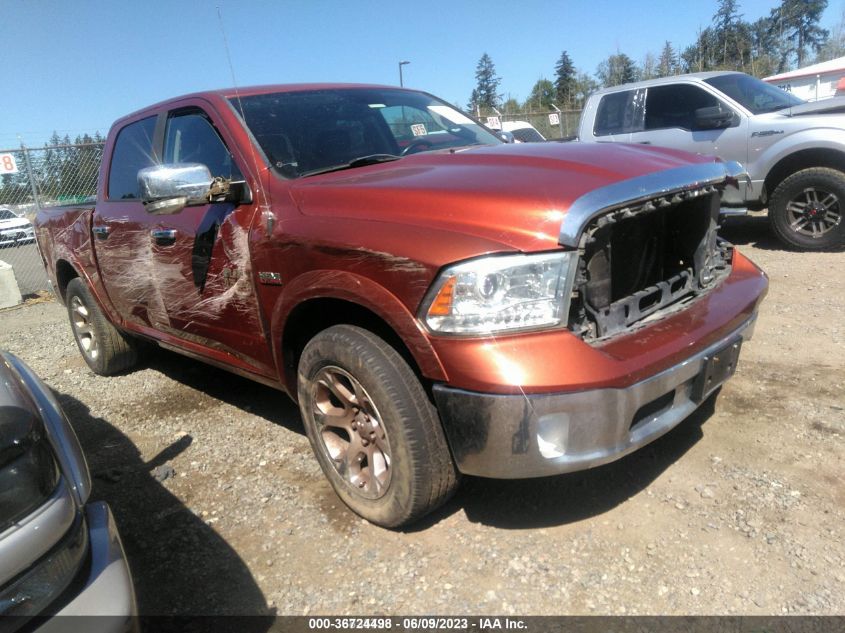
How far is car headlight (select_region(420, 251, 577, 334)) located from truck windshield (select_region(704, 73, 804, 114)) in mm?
6192

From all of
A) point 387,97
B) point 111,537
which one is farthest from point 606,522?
point 387,97

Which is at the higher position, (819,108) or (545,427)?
(819,108)

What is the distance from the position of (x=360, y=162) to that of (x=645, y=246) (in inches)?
53.8

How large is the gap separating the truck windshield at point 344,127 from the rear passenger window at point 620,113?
469 cm

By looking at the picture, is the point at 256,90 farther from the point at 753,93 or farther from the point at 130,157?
the point at 753,93

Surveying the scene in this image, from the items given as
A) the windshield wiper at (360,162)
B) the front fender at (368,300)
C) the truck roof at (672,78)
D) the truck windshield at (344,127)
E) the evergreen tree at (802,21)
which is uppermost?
the evergreen tree at (802,21)

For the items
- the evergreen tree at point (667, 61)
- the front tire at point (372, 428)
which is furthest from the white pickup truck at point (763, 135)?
the evergreen tree at point (667, 61)


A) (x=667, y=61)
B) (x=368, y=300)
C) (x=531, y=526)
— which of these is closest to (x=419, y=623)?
(x=531, y=526)

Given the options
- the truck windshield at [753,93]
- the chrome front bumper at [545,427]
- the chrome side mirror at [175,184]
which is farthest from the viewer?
the truck windshield at [753,93]

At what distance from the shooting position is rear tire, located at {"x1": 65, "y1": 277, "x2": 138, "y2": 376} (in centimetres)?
Result: 468

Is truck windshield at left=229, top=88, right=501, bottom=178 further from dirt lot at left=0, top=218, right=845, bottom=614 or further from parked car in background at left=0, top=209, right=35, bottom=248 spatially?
parked car in background at left=0, top=209, right=35, bottom=248

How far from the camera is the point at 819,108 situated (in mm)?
6398

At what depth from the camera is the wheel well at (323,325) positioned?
2.39m

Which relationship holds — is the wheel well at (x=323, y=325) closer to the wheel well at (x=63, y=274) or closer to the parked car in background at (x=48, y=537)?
the parked car in background at (x=48, y=537)
